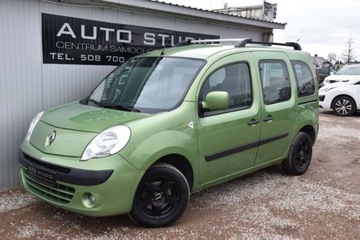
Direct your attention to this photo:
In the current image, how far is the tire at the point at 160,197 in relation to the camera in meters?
3.63

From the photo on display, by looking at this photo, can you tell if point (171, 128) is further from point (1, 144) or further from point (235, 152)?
point (1, 144)

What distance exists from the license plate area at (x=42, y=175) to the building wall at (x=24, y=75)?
1295 millimetres

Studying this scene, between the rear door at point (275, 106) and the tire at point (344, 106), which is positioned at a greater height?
the rear door at point (275, 106)

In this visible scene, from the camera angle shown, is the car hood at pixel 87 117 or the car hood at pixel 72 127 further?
the car hood at pixel 87 117

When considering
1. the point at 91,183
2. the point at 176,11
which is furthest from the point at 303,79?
the point at 91,183

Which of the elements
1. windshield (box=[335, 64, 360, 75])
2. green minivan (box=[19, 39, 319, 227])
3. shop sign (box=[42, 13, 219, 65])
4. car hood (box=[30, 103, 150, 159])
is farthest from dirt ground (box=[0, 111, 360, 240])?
windshield (box=[335, 64, 360, 75])

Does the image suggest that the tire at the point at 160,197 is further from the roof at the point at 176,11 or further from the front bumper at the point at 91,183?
the roof at the point at 176,11

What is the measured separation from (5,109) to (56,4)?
1.53m

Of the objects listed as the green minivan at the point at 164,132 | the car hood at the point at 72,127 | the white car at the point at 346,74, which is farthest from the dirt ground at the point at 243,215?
the white car at the point at 346,74

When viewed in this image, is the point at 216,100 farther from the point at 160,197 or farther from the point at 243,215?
the point at 243,215

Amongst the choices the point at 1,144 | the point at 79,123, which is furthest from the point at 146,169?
the point at 1,144

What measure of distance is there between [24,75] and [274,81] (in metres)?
3.24

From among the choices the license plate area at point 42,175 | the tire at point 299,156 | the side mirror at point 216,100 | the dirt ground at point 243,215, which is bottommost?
the dirt ground at point 243,215

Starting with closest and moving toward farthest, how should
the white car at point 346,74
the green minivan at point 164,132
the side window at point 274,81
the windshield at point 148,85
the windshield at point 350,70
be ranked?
1. the green minivan at point 164,132
2. the windshield at point 148,85
3. the side window at point 274,81
4. the white car at point 346,74
5. the windshield at point 350,70
